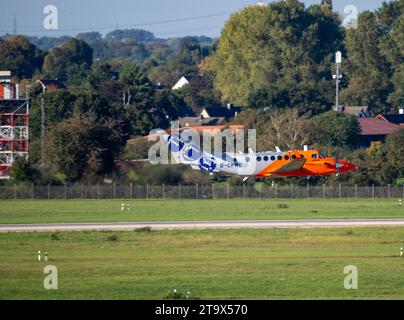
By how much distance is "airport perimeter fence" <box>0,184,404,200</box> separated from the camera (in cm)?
8325

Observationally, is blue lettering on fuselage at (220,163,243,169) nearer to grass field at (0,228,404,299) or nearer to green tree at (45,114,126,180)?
green tree at (45,114,126,180)

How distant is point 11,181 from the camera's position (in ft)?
279

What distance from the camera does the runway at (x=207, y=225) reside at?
60562mm

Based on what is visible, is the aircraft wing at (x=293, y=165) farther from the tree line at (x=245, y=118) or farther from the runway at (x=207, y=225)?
the runway at (x=207, y=225)

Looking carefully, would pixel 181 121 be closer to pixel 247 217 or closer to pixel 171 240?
pixel 247 217

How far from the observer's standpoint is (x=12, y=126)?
313 ft

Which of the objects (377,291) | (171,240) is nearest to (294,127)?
(171,240)

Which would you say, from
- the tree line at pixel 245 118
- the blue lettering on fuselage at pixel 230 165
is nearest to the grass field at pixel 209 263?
the blue lettering on fuselage at pixel 230 165

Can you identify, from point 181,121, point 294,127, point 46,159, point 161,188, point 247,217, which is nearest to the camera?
point 247,217

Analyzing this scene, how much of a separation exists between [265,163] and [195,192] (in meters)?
8.63

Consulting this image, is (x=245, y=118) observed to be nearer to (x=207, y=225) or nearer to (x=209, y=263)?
(x=207, y=225)

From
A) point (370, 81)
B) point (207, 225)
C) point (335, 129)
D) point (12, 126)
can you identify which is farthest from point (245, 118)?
point (207, 225)

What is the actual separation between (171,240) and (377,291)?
16602 mm
